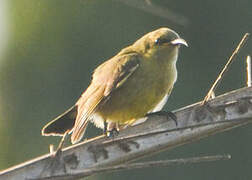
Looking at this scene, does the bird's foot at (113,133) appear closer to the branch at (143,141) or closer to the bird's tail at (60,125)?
the bird's tail at (60,125)

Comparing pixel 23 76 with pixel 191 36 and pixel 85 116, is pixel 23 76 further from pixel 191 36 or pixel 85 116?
pixel 85 116

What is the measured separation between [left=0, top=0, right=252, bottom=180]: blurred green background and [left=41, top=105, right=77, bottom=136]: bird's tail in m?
7.30

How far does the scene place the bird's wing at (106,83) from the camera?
5.56m

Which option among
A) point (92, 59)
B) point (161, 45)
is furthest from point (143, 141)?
point (92, 59)

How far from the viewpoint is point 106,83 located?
5.82 metres

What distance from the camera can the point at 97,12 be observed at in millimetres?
18953

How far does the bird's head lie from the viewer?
6023 mm

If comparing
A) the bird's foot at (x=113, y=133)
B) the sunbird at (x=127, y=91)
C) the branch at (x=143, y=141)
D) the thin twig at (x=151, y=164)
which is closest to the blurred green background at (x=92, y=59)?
the sunbird at (x=127, y=91)

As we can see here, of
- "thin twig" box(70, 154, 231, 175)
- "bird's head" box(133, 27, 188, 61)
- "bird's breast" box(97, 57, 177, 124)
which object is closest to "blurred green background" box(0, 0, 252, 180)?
"bird's head" box(133, 27, 188, 61)

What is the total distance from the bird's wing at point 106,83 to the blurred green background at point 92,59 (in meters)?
6.91

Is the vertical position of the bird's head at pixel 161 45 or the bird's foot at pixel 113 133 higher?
the bird's head at pixel 161 45

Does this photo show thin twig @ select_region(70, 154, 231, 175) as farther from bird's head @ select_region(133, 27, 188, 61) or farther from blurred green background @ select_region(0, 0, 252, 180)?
blurred green background @ select_region(0, 0, 252, 180)

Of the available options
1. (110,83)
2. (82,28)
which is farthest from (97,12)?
(110,83)

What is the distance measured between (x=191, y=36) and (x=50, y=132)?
11.8 metres
